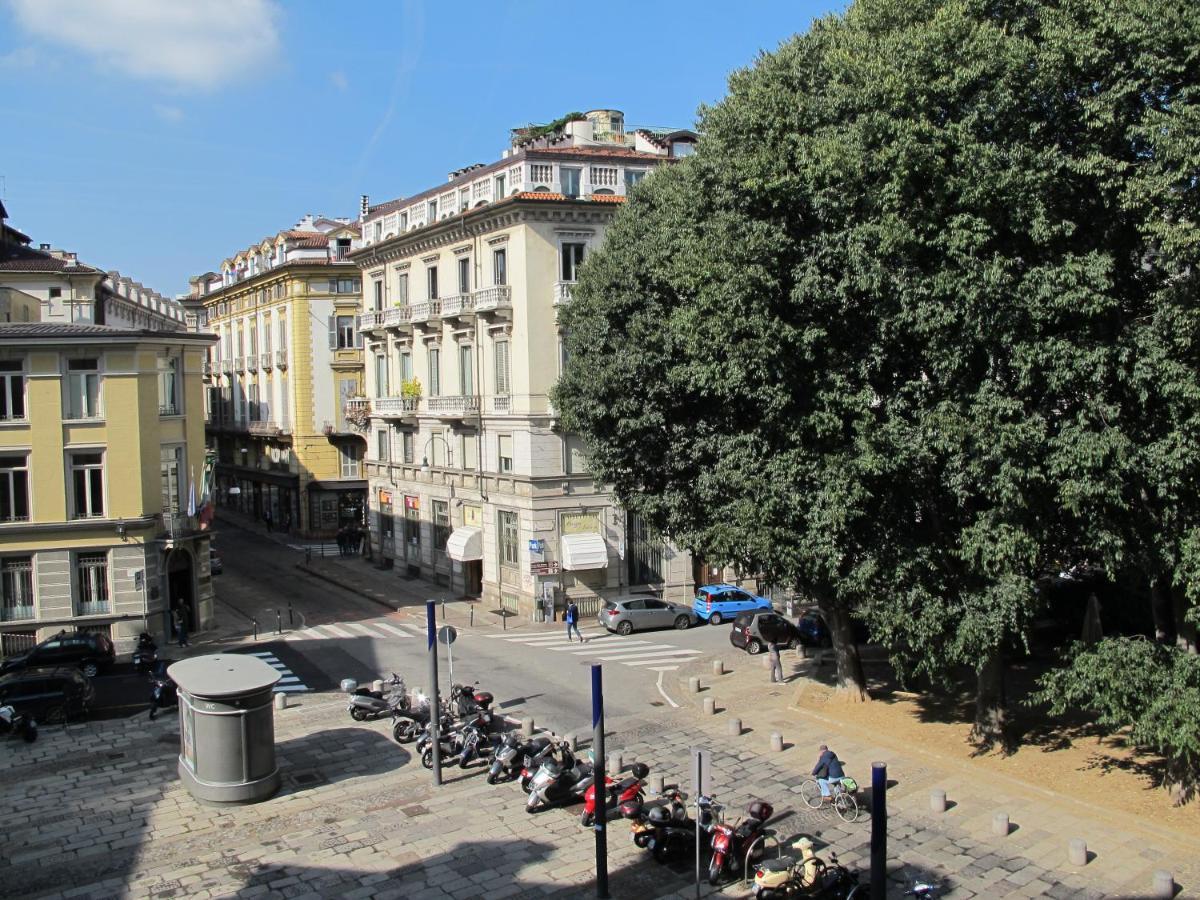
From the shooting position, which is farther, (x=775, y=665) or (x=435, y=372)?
(x=435, y=372)

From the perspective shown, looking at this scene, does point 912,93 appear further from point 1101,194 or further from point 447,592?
point 447,592

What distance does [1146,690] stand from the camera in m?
18.7

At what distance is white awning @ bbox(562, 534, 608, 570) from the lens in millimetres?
41219

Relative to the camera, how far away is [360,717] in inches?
1072

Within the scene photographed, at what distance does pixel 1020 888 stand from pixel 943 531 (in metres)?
7.60

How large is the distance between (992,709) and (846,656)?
192 inches

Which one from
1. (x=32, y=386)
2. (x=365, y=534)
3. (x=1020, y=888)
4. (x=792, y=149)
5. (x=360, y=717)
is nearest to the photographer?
(x=1020, y=888)

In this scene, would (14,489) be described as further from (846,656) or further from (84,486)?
(846,656)

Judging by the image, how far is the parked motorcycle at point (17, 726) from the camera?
26.4 meters

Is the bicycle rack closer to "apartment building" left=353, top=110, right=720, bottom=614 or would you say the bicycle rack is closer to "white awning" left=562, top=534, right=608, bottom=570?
"white awning" left=562, top=534, right=608, bottom=570

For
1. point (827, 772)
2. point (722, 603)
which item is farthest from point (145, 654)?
point (827, 772)

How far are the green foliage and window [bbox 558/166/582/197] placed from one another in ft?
93.0

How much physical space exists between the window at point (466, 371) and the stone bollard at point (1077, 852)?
32.2m

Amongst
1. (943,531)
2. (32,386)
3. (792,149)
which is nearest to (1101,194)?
(792,149)
